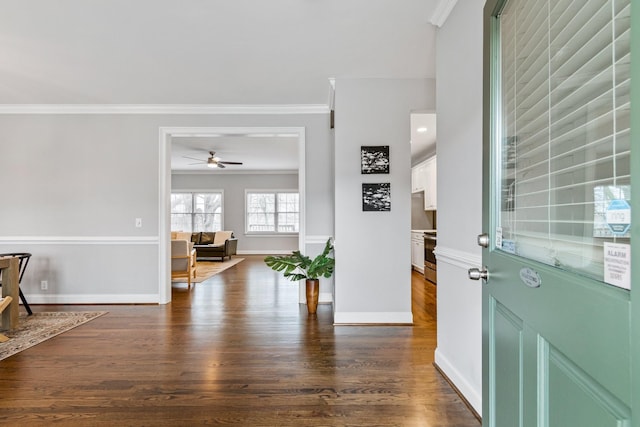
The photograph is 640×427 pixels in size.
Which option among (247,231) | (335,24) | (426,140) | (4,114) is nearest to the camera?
(335,24)

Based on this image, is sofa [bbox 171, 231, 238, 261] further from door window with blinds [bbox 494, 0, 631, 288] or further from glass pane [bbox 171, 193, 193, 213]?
door window with blinds [bbox 494, 0, 631, 288]

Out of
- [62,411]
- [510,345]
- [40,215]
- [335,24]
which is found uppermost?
[335,24]

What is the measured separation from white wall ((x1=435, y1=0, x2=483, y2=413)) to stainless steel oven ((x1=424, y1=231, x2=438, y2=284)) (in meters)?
3.02

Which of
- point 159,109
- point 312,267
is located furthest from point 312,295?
point 159,109

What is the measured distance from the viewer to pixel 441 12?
2.23 metres

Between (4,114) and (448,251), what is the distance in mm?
5217

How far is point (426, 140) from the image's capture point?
5605 millimetres

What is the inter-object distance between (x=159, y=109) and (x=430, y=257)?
14.4ft

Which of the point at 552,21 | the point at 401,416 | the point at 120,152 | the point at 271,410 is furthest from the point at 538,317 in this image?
the point at 120,152

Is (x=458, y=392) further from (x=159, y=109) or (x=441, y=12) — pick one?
(x=159, y=109)

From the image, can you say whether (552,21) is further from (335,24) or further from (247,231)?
(247,231)

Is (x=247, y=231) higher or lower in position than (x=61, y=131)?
lower

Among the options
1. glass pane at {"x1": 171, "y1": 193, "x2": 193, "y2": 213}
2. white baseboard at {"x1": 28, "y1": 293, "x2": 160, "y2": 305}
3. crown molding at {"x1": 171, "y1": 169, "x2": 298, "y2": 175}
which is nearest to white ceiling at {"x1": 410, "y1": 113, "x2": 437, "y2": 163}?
white baseboard at {"x1": 28, "y1": 293, "x2": 160, "y2": 305}

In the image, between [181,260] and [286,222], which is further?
[286,222]
